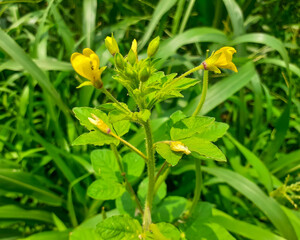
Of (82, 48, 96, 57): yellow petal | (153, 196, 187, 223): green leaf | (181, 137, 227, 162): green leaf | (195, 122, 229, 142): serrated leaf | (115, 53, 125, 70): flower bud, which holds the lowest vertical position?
(153, 196, 187, 223): green leaf

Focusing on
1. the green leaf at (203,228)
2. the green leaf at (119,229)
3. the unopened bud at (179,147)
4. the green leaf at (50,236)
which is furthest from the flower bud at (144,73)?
the green leaf at (50,236)

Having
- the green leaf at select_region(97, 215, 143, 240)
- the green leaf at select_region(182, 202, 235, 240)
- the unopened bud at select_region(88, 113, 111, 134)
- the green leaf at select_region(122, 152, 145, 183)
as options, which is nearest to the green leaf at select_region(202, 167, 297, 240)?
the green leaf at select_region(182, 202, 235, 240)

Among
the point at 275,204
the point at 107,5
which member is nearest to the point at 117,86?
the point at 107,5

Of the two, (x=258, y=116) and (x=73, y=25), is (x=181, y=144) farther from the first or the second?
(x=73, y=25)

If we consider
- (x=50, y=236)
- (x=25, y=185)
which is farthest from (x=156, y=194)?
(x=25, y=185)

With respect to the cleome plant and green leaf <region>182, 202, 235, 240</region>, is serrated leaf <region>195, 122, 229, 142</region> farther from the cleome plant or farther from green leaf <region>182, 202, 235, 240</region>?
green leaf <region>182, 202, 235, 240</region>

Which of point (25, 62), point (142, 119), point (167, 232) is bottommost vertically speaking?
point (167, 232)

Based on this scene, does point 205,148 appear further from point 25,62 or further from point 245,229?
point 25,62
